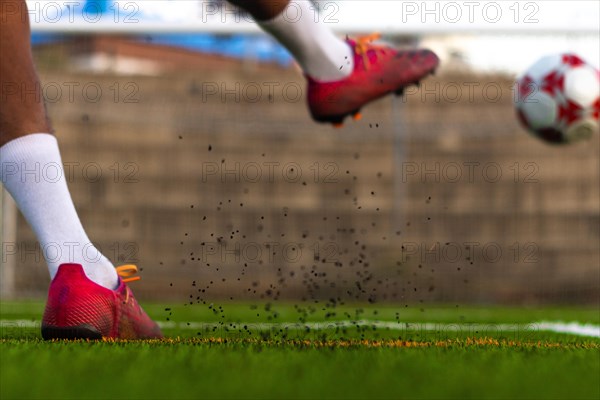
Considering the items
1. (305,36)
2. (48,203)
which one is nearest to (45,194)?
(48,203)

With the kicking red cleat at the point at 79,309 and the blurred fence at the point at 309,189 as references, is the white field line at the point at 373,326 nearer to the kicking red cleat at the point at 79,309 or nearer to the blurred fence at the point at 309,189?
the kicking red cleat at the point at 79,309

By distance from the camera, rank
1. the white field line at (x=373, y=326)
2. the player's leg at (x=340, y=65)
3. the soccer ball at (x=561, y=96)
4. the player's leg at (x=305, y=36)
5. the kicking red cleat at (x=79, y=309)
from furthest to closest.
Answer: the soccer ball at (x=561, y=96)
the white field line at (x=373, y=326)
the player's leg at (x=340, y=65)
the player's leg at (x=305, y=36)
the kicking red cleat at (x=79, y=309)

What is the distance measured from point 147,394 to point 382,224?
22.5ft

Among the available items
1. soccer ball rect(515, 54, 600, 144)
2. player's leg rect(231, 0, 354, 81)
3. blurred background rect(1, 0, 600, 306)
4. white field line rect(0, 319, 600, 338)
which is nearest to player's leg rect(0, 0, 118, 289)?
player's leg rect(231, 0, 354, 81)

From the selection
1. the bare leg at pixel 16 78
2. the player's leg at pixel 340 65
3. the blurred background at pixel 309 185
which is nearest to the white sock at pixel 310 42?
the player's leg at pixel 340 65

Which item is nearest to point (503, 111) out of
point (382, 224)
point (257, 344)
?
point (382, 224)

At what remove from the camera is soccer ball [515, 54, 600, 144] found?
4.49m

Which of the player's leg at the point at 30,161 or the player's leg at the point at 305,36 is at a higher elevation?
the player's leg at the point at 305,36

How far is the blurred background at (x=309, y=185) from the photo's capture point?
8.02 metres

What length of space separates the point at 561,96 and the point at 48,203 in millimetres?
2787

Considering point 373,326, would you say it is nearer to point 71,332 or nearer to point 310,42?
point 310,42

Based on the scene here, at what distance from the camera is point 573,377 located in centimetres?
153

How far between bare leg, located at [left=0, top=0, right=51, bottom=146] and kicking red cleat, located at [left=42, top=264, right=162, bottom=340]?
38 cm

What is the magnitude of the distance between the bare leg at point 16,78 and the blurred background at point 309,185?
17.8 feet
